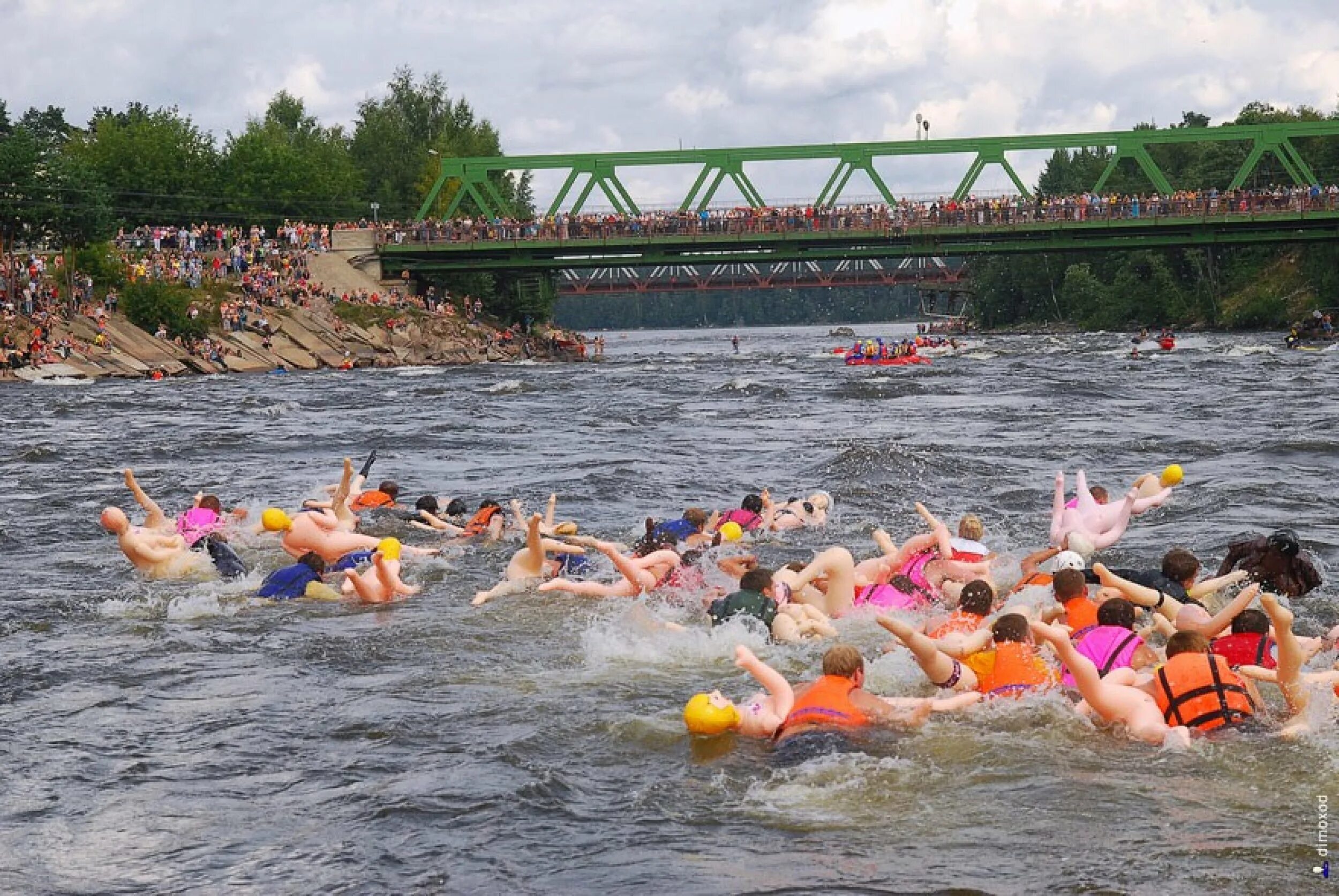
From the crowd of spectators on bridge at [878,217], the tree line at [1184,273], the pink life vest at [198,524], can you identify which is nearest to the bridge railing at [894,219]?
the crowd of spectators on bridge at [878,217]

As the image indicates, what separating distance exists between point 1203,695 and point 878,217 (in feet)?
218

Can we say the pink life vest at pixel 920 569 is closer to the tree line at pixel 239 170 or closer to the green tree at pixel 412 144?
the tree line at pixel 239 170

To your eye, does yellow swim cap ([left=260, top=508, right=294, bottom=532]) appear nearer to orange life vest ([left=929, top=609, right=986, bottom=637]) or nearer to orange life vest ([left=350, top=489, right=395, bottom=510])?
orange life vest ([left=350, top=489, right=395, bottom=510])

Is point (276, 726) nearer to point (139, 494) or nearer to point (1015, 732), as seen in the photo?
point (1015, 732)

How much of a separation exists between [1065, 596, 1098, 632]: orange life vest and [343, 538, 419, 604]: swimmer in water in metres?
6.52

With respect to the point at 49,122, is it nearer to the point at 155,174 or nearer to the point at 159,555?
the point at 155,174

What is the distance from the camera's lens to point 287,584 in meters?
15.1

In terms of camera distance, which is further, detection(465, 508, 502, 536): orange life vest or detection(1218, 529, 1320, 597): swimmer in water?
detection(465, 508, 502, 536): orange life vest

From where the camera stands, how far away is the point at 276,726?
10.8 m

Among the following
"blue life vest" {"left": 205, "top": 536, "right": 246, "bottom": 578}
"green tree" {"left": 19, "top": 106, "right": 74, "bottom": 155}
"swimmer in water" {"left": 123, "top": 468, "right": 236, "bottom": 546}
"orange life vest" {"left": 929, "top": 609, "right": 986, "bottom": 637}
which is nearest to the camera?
"orange life vest" {"left": 929, "top": 609, "right": 986, "bottom": 637}

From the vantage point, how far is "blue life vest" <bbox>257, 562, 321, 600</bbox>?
15070 mm

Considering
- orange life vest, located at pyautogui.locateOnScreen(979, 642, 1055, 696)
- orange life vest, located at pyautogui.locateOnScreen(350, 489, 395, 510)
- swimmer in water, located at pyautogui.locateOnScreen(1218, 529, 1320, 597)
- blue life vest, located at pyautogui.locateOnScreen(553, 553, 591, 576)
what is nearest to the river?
orange life vest, located at pyautogui.locateOnScreen(979, 642, 1055, 696)

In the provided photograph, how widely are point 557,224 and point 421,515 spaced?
183 ft

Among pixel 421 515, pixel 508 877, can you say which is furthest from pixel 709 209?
pixel 508 877
